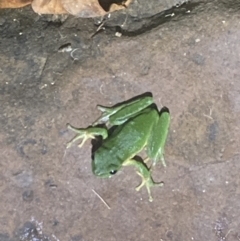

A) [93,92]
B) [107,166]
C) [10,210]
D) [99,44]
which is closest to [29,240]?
[10,210]

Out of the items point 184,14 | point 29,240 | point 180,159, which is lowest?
point 29,240

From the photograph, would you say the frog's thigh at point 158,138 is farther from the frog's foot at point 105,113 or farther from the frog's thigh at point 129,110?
the frog's foot at point 105,113

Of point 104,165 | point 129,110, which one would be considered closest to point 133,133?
point 129,110

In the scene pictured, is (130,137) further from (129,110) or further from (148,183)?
(148,183)

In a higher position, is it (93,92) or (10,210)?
(93,92)

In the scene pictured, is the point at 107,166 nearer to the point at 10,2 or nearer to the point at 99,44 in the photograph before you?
the point at 99,44
